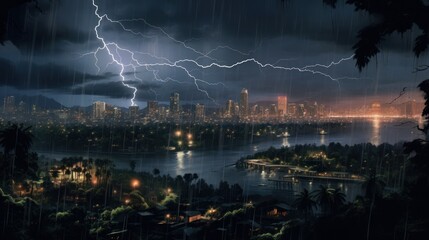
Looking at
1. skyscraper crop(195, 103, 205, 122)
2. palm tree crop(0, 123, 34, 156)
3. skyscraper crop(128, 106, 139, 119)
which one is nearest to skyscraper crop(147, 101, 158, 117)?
skyscraper crop(128, 106, 139, 119)

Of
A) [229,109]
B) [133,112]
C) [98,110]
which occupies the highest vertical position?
[229,109]

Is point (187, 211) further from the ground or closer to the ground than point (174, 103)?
closer to the ground

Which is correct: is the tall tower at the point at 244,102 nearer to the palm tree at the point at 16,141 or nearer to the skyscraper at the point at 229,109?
the skyscraper at the point at 229,109

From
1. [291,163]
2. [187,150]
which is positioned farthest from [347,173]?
[187,150]

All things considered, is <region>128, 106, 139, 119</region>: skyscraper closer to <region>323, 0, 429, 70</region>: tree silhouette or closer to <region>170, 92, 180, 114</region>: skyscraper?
<region>170, 92, 180, 114</region>: skyscraper

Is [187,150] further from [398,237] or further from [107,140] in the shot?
[398,237]

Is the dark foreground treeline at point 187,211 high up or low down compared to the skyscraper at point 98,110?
down

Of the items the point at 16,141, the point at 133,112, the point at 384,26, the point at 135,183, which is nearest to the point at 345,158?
the point at 135,183

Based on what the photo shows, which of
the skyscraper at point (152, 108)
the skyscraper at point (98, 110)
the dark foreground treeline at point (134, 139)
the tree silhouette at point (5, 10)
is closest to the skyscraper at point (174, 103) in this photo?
the skyscraper at point (152, 108)

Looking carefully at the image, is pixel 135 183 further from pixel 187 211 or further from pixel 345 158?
pixel 345 158
